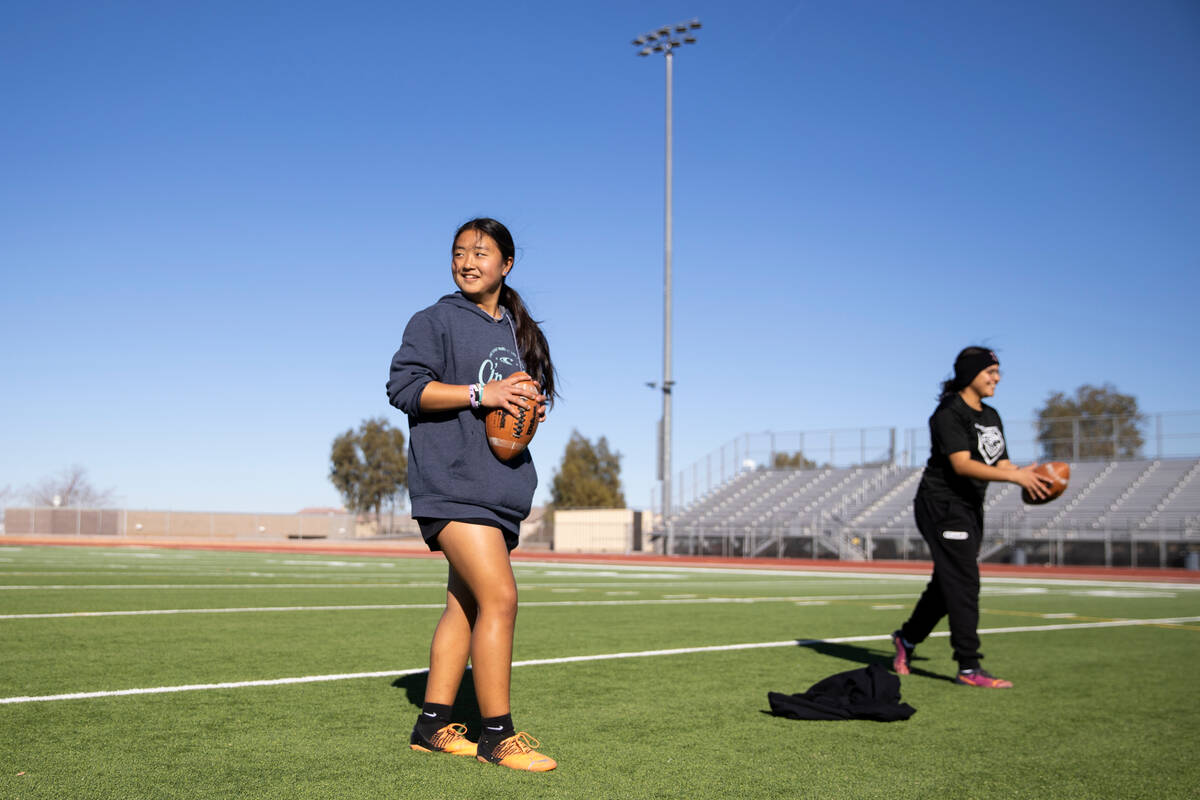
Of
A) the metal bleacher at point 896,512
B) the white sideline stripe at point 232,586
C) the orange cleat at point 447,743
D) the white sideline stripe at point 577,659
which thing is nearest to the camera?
the orange cleat at point 447,743

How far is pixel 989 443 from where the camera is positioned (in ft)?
19.0

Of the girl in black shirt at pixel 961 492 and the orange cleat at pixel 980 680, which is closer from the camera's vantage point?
the orange cleat at pixel 980 680

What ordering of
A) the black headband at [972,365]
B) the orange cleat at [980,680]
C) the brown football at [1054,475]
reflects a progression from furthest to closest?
the black headband at [972,365] → the brown football at [1054,475] → the orange cleat at [980,680]

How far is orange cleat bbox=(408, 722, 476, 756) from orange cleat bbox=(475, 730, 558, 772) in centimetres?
11

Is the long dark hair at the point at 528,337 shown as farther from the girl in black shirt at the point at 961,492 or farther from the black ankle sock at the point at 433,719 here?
the girl in black shirt at the point at 961,492

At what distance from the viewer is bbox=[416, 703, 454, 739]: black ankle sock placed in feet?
11.5

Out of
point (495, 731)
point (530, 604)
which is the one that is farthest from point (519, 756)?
point (530, 604)

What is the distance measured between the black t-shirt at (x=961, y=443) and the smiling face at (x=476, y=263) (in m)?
3.22

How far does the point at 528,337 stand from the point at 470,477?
63cm

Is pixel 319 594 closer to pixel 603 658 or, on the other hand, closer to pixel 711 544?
pixel 603 658

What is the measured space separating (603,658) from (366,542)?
54.4 m

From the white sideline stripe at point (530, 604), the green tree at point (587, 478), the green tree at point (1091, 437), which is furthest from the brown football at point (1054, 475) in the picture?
the green tree at point (587, 478)

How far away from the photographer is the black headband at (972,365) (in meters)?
5.89

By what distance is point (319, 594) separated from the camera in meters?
10.6
